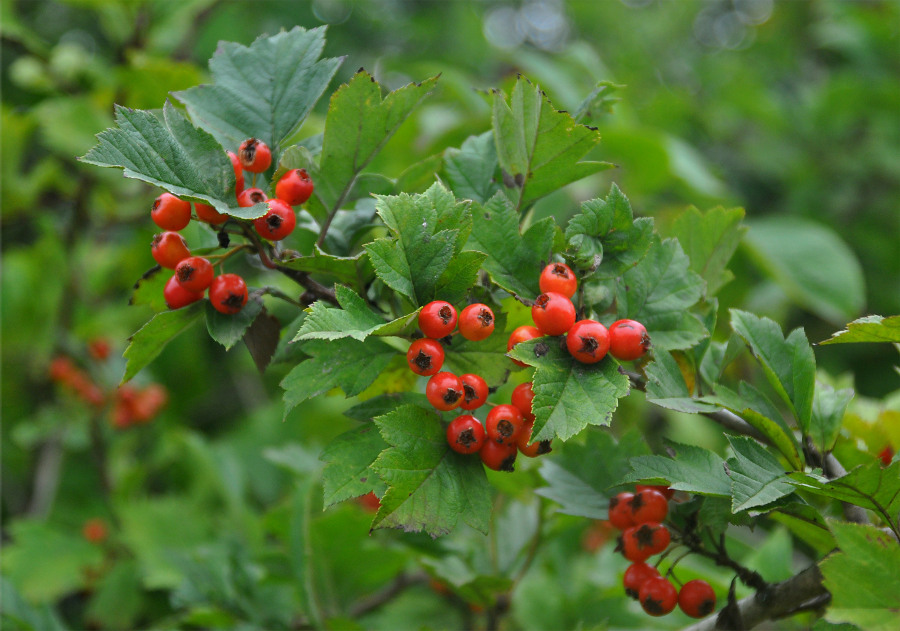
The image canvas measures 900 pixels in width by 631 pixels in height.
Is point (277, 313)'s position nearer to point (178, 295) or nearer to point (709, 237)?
point (178, 295)

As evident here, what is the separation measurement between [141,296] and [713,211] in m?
1.01

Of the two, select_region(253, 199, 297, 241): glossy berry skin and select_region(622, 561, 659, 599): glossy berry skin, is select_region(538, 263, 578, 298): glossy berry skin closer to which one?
select_region(253, 199, 297, 241): glossy berry skin

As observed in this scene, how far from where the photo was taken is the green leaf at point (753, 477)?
917 millimetres

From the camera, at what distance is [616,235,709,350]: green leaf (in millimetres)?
1088

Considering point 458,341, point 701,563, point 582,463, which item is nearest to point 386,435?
point 458,341

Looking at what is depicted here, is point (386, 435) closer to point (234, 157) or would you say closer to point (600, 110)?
point (234, 157)

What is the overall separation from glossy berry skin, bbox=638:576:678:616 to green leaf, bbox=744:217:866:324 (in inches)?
83.6

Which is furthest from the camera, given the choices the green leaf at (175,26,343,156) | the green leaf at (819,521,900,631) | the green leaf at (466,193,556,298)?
the green leaf at (175,26,343,156)

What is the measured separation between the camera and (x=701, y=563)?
7.10 feet

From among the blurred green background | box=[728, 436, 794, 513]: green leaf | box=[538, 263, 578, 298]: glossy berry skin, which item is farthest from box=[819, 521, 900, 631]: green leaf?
the blurred green background

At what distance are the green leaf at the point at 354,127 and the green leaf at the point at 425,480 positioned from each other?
15.8 inches

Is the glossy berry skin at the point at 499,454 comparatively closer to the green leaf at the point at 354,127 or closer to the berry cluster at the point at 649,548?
the berry cluster at the point at 649,548

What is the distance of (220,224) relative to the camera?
1084 millimetres

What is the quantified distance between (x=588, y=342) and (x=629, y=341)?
0.23 ft
